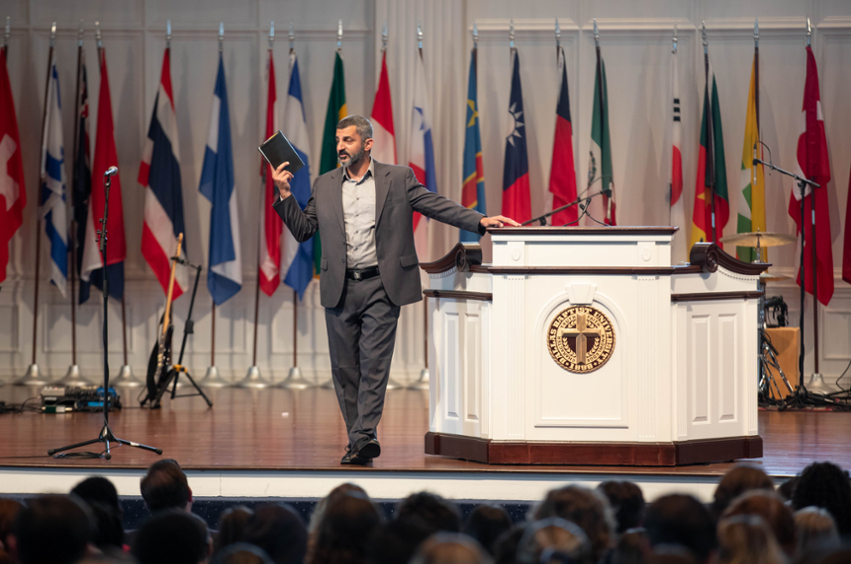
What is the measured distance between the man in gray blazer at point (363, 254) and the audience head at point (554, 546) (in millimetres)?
2401

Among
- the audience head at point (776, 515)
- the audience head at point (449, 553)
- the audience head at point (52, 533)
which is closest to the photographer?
the audience head at point (449, 553)

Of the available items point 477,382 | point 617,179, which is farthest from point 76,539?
point 617,179

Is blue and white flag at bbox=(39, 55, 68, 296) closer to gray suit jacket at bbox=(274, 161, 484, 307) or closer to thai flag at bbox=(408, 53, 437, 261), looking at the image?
thai flag at bbox=(408, 53, 437, 261)

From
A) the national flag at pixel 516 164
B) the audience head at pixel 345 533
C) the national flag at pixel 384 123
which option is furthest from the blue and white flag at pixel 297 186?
the audience head at pixel 345 533

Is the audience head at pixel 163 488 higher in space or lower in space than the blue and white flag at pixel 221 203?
lower

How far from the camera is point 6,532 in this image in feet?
6.47

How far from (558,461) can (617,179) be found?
3.84 meters

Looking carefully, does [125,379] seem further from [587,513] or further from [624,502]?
[587,513]

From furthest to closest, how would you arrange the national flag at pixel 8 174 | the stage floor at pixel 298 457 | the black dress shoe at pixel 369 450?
the national flag at pixel 8 174 < the black dress shoe at pixel 369 450 < the stage floor at pixel 298 457

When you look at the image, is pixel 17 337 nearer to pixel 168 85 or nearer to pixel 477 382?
pixel 168 85

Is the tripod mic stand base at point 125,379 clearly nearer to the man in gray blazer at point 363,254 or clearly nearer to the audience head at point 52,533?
the man in gray blazer at point 363,254

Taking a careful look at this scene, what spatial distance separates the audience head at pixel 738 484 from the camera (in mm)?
2137

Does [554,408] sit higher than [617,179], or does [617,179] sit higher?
[617,179]

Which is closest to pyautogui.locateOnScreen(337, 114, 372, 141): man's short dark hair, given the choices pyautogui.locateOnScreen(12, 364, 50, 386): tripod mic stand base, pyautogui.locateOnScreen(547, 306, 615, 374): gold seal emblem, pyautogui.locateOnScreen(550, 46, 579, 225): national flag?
pyautogui.locateOnScreen(547, 306, 615, 374): gold seal emblem
